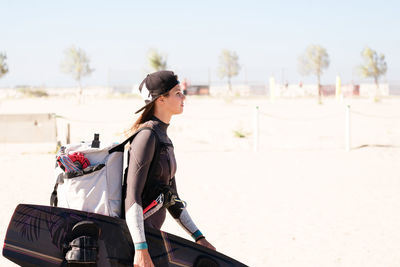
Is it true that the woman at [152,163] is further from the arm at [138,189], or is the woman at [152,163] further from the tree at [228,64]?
the tree at [228,64]

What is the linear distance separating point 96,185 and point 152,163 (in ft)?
0.88

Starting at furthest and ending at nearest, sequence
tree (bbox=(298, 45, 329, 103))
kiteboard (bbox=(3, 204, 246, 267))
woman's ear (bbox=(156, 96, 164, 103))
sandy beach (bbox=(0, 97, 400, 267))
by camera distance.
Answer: tree (bbox=(298, 45, 329, 103))
sandy beach (bbox=(0, 97, 400, 267))
woman's ear (bbox=(156, 96, 164, 103))
kiteboard (bbox=(3, 204, 246, 267))

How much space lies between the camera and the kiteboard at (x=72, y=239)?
2.33 m

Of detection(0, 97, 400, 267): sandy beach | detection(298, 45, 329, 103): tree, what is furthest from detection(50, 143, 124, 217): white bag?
detection(298, 45, 329, 103): tree

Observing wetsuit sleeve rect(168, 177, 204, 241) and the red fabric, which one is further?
wetsuit sleeve rect(168, 177, 204, 241)

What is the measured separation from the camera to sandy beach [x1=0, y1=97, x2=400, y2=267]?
5.82m

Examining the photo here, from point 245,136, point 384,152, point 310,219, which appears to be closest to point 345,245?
point 310,219

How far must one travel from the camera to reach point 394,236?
6.18 m

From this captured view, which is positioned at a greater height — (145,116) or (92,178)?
(145,116)

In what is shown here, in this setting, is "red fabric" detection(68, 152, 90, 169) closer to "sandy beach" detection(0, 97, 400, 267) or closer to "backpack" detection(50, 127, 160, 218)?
"backpack" detection(50, 127, 160, 218)

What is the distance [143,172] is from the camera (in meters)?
2.43

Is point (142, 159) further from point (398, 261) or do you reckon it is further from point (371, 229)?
point (371, 229)

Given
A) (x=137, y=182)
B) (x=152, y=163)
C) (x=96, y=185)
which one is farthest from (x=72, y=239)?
(x=152, y=163)

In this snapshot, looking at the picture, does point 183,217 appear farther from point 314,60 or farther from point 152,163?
point 314,60
